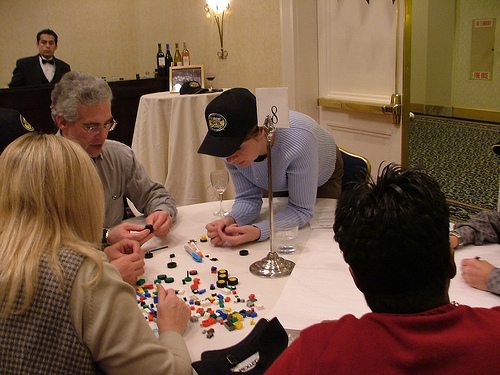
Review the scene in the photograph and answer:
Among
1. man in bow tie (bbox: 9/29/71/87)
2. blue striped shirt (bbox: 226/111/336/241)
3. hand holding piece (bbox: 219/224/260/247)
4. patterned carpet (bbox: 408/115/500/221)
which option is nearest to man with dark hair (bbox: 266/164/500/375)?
hand holding piece (bbox: 219/224/260/247)

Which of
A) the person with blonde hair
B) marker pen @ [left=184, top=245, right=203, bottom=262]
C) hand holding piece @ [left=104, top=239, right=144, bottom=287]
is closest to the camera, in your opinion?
the person with blonde hair

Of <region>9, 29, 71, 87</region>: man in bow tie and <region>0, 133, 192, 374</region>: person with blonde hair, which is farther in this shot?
<region>9, 29, 71, 87</region>: man in bow tie

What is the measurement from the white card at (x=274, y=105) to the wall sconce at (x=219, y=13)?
14.2 ft

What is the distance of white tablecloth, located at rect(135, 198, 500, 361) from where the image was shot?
135cm

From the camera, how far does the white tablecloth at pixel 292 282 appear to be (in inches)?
→ 53.1

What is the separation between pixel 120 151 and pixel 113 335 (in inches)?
55.7

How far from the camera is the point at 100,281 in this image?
3.37 ft

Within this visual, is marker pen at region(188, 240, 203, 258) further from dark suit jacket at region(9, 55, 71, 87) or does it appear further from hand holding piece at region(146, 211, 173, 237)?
dark suit jacket at region(9, 55, 71, 87)

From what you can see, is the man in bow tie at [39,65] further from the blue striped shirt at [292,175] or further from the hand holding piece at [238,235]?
the hand holding piece at [238,235]

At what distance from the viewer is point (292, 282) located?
5.10 feet

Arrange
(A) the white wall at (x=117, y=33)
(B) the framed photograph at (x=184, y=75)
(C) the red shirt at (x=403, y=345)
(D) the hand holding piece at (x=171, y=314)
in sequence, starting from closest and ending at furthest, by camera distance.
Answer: (C) the red shirt at (x=403, y=345) → (D) the hand holding piece at (x=171, y=314) → (B) the framed photograph at (x=184, y=75) → (A) the white wall at (x=117, y=33)

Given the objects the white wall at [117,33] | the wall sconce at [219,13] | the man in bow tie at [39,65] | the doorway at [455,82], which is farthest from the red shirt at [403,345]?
the man in bow tie at [39,65]

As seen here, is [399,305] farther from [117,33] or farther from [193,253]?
[117,33]

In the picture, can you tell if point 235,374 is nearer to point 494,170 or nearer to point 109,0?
point 494,170
